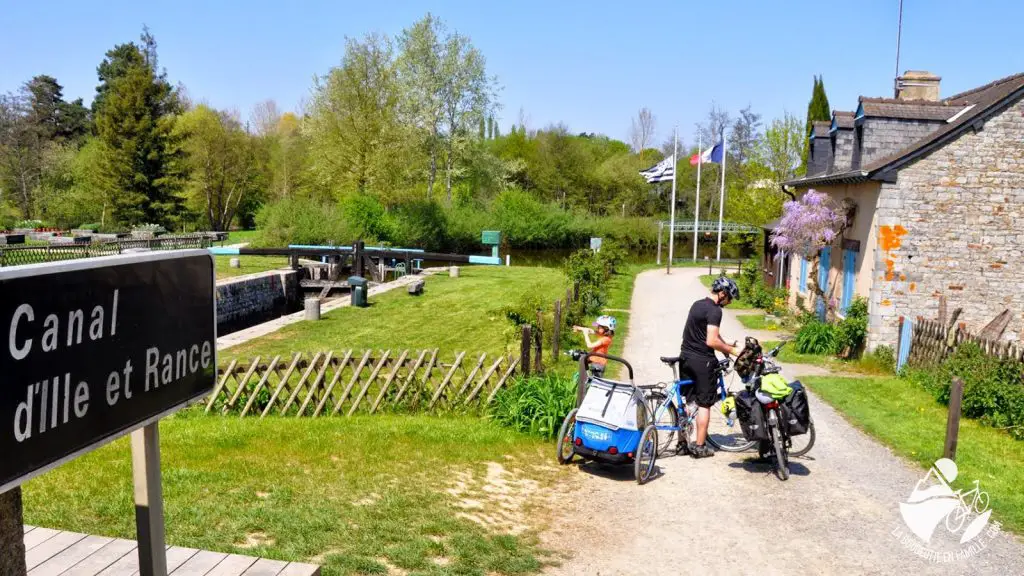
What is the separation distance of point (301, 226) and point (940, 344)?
34456 millimetres

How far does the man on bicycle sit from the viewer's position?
26.8 feet

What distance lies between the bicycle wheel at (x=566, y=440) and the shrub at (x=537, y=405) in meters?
0.76

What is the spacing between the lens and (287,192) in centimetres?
5953

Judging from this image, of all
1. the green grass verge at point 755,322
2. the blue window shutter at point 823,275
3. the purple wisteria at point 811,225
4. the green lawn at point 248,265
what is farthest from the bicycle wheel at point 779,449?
the green lawn at point 248,265

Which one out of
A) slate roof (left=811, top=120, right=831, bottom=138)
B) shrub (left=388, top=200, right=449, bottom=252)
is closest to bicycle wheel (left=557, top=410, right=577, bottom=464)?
slate roof (left=811, top=120, right=831, bottom=138)

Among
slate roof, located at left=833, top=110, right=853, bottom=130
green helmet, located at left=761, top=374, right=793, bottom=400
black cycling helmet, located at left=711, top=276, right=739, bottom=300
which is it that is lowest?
green helmet, located at left=761, top=374, right=793, bottom=400

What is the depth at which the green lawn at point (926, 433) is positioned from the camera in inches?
318

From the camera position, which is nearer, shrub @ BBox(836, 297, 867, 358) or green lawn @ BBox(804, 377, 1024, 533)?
green lawn @ BBox(804, 377, 1024, 533)

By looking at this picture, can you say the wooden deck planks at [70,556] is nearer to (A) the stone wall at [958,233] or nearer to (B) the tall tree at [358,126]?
(A) the stone wall at [958,233]

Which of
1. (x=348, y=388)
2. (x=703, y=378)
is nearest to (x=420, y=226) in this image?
(x=348, y=388)

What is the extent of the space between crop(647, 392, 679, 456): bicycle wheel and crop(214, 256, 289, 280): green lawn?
22.9 m

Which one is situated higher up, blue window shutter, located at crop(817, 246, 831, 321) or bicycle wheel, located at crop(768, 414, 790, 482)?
blue window shutter, located at crop(817, 246, 831, 321)

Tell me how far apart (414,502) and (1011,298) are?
14144 mm

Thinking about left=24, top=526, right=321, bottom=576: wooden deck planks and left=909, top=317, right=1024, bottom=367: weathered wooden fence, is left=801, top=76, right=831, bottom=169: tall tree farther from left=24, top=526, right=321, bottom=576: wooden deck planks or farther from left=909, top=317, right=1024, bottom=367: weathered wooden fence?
left=24, top=526, right=321, bottom=576: wooden deck planks
